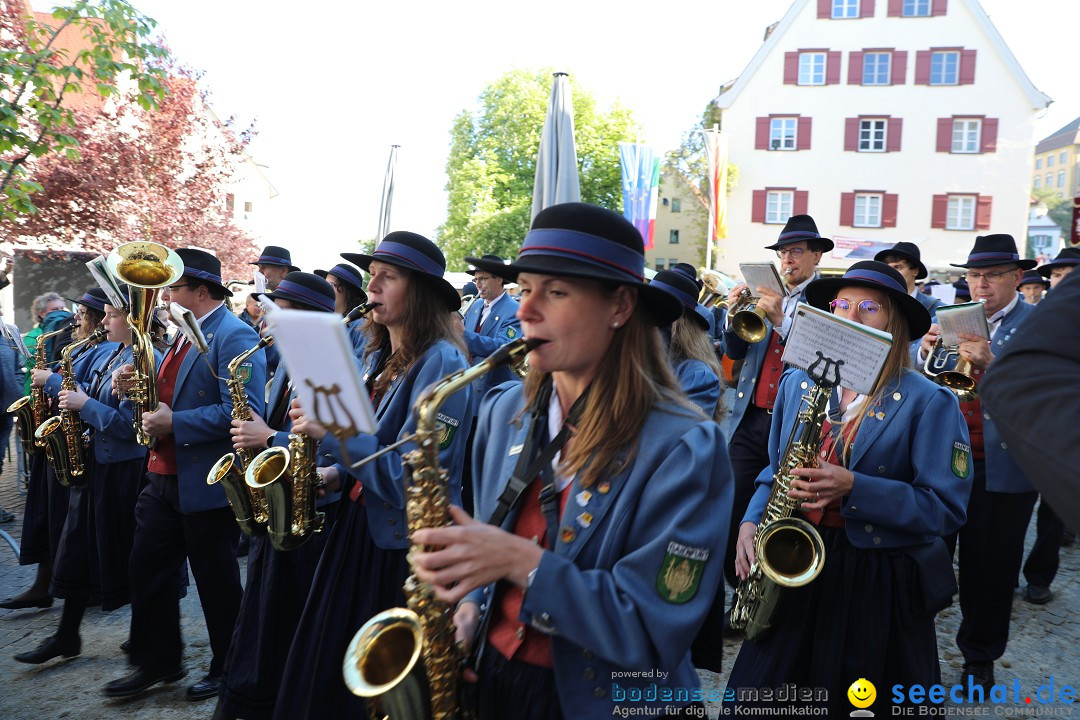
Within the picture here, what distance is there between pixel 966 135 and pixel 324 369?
121ft

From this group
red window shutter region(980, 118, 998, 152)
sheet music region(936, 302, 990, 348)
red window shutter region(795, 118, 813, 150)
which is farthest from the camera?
red window shutter region(795, 118, 813, 150)

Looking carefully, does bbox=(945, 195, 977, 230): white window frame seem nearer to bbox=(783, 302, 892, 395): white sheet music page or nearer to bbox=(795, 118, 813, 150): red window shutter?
bbox=(795, 118, 813, 150): red window shutter

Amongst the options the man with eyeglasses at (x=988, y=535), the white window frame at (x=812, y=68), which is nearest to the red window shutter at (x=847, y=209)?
the white window frame at (x=812, y=68)

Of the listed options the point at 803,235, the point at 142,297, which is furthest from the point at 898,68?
the point at 142,297

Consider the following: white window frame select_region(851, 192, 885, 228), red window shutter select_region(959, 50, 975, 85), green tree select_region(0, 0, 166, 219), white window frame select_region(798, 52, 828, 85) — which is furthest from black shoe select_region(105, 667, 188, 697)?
red window shutter select_region(959, 50, 975, 85)

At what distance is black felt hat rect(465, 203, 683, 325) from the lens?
2.21m

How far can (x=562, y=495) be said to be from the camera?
2.26 meters

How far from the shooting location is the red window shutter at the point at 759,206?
33.4m

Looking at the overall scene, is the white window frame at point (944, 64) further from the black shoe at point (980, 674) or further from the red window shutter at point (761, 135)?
the black shoe at point (980, 674)

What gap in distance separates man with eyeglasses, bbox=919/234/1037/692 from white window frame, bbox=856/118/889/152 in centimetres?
3017

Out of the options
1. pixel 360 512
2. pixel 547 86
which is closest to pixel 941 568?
pixel 360 512

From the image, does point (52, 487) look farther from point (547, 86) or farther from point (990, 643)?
point (547, 86)

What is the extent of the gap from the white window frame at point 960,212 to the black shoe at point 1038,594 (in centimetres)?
2954

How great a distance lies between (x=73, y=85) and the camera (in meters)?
6.82
